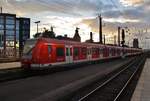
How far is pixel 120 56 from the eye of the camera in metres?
77.6

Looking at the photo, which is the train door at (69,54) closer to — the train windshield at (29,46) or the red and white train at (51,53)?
the red and white train at (51,53)

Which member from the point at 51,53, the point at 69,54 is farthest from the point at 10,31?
the point at 51,53

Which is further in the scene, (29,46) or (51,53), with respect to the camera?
(51,53)

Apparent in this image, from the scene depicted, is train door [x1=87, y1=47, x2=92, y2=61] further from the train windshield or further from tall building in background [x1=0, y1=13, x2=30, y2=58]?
tall building in background [x1=0, y1=13, x2=30, y2=58]

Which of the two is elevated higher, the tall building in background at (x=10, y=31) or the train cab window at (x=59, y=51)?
the tall building in background at (x=10, y=31)

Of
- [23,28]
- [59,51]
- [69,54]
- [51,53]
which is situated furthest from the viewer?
[23,28]

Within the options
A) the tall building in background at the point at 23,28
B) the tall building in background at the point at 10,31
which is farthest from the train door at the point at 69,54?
the tall building in background at the point at 23,28

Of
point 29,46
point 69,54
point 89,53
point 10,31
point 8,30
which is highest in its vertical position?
point 8,30

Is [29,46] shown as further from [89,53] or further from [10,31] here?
[10,31]

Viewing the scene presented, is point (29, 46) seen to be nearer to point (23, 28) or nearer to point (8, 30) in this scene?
point (8, 30)

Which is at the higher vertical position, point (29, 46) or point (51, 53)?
point (29, 46)

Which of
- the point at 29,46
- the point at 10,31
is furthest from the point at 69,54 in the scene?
the point at 10,31

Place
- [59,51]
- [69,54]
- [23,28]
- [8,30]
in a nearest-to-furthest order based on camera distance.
→ [59,51]
[69,54]
[8,30]
[23,28]

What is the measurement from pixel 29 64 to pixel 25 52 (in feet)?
4.82
